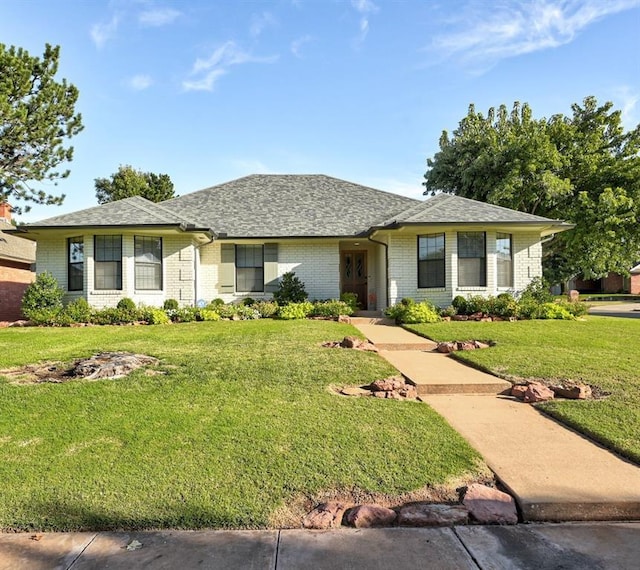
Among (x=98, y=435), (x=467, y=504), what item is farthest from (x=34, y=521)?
(x=467, y=504)

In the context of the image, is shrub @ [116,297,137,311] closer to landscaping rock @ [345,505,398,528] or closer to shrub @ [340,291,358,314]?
shrub @ [340,291,358,314]

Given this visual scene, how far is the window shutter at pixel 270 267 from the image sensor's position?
15.0m

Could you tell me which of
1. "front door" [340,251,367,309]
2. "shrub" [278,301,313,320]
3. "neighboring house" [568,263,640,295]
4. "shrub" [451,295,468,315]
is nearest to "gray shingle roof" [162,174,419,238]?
"front door" [340,251,367,309]

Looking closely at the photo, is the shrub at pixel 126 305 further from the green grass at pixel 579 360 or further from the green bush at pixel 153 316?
the green grass at pixel 579 360

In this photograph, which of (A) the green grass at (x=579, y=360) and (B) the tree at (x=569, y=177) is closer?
(A) the green grass at (x=579, y=360)

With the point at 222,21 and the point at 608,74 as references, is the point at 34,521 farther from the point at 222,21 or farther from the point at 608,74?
the point at 608,74

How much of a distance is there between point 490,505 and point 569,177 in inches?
919

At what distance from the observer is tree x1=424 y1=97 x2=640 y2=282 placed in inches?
763

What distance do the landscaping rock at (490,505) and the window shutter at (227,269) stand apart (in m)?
13.0

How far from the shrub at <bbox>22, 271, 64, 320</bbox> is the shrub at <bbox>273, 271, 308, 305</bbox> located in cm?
697

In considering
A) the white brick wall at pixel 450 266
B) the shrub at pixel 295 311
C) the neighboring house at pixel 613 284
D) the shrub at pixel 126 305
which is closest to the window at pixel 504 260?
the white brick wall at pixel 450 266

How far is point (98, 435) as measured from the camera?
3.85 m

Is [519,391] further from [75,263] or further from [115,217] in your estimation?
[75,263]

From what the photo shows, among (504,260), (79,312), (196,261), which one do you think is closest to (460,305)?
(504,260)
